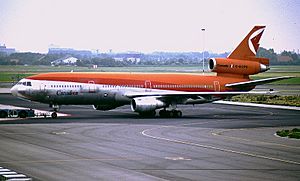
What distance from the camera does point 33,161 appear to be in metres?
42.3

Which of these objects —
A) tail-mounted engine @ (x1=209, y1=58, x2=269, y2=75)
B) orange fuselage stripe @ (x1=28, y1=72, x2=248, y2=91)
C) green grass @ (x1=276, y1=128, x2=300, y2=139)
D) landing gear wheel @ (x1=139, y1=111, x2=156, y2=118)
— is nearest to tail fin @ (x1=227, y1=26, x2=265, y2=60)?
tail-mounted engine @ (x1=209, y1=58, x2=269, y2=75)

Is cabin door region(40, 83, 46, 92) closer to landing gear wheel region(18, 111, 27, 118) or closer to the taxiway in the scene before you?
the taxiway

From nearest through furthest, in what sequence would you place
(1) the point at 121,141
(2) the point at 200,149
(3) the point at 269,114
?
(2) the point at 200,149
(1) the point at 121,141
(3) the point at 269,114

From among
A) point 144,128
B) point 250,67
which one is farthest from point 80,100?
point 250,67

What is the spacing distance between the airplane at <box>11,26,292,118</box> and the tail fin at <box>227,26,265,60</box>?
1473 millimetres

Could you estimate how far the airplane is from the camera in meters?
76.1

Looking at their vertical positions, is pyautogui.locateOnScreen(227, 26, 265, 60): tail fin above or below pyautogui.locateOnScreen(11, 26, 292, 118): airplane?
above

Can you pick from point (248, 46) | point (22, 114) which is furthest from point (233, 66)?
point (22, 114)

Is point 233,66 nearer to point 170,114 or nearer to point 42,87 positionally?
point 170,114

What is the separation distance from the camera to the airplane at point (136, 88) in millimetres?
76062

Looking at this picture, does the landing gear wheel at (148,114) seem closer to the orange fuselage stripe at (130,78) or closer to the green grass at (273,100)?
the orange fuselage stripe at (130,78)

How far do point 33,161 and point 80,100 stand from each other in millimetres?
34759

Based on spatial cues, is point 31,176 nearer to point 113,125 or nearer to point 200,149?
point 200,149

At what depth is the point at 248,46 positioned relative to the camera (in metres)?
86.2
